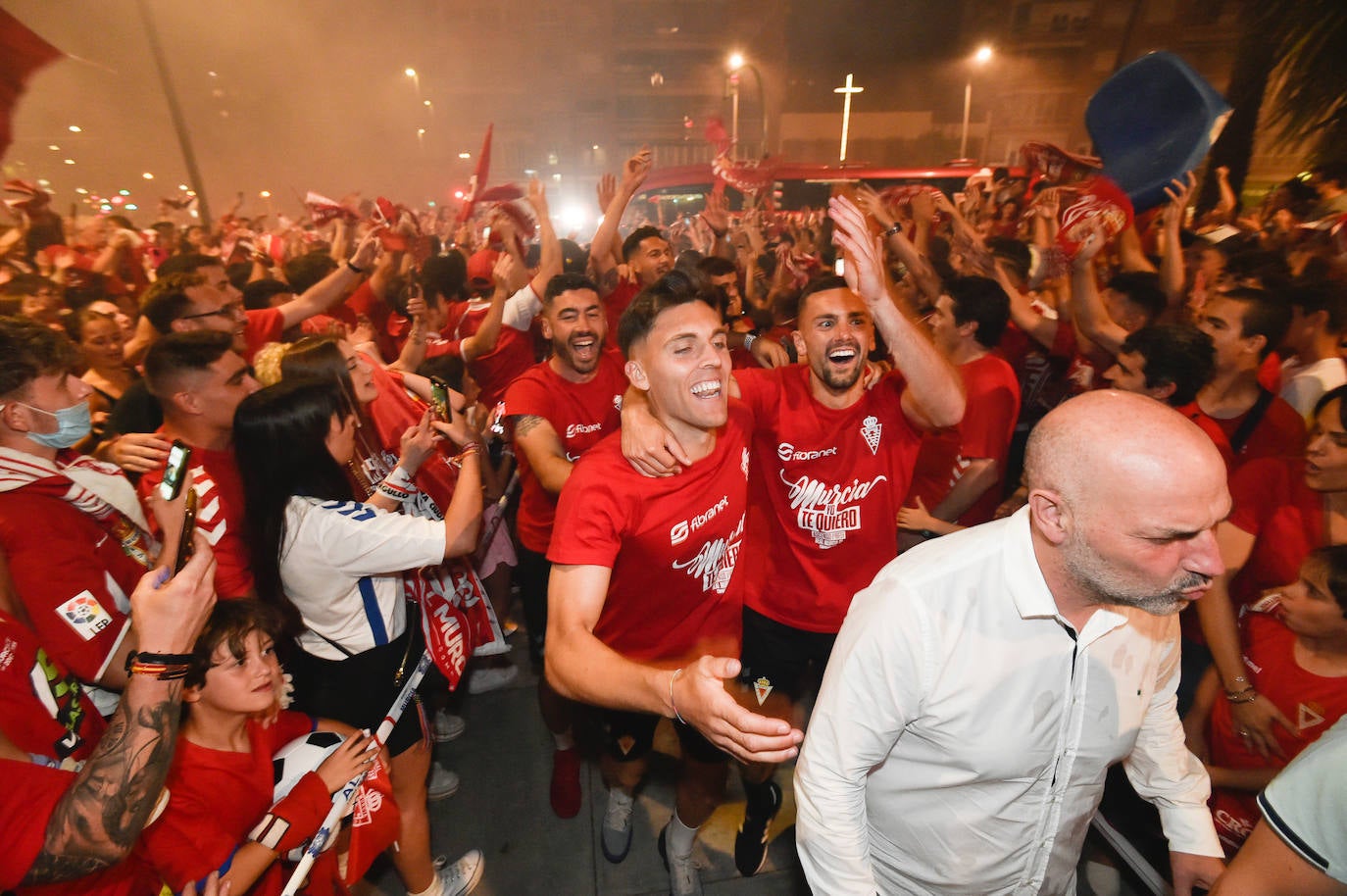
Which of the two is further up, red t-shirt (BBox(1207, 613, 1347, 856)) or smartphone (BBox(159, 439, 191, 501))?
smartphone (BBox(159, 439, 191, 501))

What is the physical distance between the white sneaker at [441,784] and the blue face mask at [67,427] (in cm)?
243

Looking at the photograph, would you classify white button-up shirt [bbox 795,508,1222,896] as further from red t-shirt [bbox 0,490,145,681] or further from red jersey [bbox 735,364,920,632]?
red t-shirt [bbox 0,490,145,681]

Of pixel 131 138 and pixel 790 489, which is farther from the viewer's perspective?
pixel 131 138

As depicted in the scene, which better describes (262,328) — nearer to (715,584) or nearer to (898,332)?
(715,584)

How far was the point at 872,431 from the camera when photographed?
306 cm

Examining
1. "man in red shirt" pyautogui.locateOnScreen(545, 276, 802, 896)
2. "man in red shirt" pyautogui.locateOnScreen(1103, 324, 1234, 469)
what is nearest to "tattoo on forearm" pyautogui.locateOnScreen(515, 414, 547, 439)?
"man in red shirt" pyautogui.locateOnScreen(545, 276, 802, 896)

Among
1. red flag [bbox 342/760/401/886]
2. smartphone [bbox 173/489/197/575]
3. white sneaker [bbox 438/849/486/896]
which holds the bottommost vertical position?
white sneaker [bbox 438/849/486/896]

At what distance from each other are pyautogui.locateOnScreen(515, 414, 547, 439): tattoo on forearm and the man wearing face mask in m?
1.67

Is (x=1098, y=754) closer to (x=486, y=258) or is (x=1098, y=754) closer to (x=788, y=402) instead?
(x=788, y=402)

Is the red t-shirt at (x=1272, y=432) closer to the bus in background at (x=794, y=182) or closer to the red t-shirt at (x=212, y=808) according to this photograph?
the red t-shirt at (x=212, y=808)

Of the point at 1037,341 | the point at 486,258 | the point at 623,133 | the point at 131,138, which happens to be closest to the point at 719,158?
the point at 486,258

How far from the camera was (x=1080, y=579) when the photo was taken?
5.07 feet

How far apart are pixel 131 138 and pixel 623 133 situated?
39.5m

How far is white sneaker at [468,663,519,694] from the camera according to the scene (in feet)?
14.3
